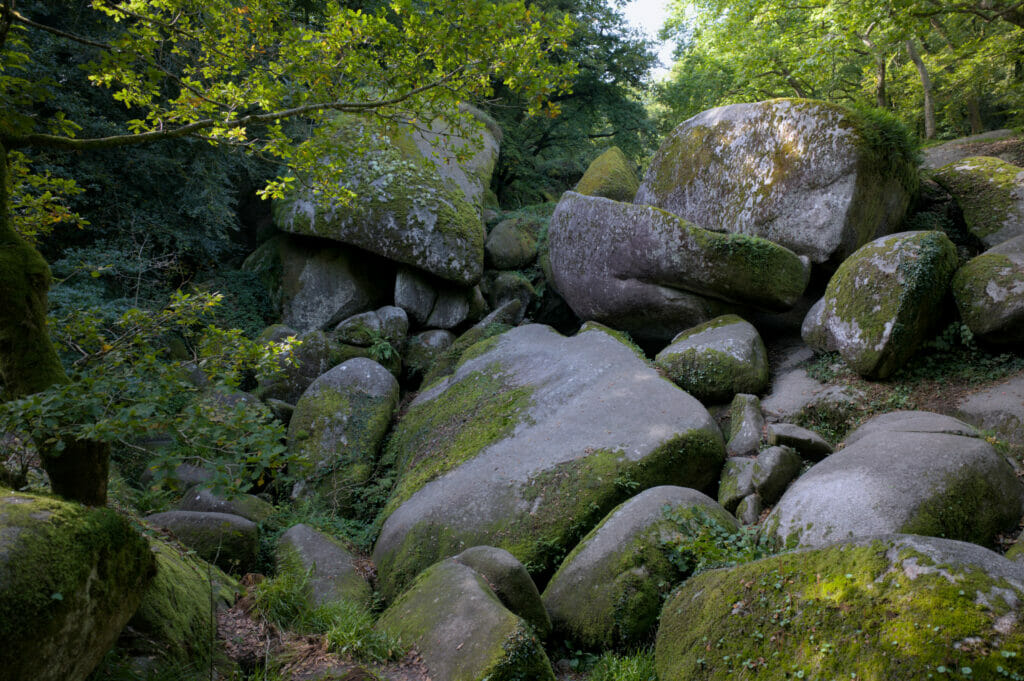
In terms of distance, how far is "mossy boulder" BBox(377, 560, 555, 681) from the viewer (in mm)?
3723

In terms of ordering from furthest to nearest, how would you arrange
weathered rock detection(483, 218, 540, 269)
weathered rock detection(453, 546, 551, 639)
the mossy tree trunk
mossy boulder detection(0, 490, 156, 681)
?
weathered rock detection(483, 218, 540, 269) < weathered rock detection(453, 546, 551, 639) < the mossy tree trunk < mossy boulder detection(0, 490, 156, 681)

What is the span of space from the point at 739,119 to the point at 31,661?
37.9 ft

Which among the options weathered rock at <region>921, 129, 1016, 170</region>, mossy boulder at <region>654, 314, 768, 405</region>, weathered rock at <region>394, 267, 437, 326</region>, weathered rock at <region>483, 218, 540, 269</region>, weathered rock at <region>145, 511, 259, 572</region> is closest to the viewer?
weathered rock at <region>145, 511, 259, 572</region>

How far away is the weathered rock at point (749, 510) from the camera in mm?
5777

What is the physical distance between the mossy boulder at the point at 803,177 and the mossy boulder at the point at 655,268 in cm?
80

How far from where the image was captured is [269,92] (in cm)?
452

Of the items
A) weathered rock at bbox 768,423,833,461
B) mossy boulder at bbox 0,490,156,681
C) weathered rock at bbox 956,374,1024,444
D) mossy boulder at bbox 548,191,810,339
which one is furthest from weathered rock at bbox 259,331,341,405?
weathered rock at bbox 956,374,1024,444

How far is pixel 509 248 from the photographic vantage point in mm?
13141

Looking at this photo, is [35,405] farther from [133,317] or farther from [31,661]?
[133,317]

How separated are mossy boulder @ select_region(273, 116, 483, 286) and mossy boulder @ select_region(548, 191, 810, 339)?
6.62 feet

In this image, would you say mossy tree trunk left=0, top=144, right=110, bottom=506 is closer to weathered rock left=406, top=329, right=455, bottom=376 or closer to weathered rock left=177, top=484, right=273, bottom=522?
weathered rock left=177, top=484, right=273, bottom=522

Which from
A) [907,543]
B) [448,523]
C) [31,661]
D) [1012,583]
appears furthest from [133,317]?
[1012,583]

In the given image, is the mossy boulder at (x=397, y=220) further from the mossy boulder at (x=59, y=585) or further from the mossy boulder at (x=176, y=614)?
the mossy boulder at (x=59, y=585)

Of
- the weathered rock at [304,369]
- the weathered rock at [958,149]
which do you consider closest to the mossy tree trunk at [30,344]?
the weathered rock at [304,369]
